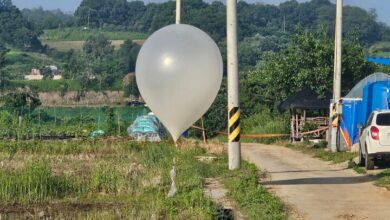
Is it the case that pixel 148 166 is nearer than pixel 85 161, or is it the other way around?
pixel 148 166

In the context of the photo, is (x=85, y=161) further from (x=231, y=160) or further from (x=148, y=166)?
(x=231, y=160)

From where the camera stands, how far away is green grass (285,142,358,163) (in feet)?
91.8

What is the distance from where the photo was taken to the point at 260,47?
4690 inches

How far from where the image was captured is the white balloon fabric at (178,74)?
16000 millimetres

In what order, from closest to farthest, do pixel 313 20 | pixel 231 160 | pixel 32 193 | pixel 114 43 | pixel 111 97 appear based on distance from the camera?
1. pixel 32 193
2. pixel 231 160
3. pixel 111 97
4. pixel 114 43
5. pixel 313 20

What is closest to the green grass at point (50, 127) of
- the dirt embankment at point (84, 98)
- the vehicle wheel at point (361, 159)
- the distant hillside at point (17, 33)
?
the vehicle wheel at point (361, 159)

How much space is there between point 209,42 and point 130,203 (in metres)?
3.39

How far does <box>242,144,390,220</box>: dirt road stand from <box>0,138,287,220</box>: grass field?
0.54 m

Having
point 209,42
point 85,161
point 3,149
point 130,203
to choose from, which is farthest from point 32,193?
point 3,149

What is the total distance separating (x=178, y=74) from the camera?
628 inches

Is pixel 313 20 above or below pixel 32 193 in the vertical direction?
above

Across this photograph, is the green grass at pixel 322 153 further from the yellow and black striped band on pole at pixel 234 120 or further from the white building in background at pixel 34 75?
the white building in background at pixel 34 75

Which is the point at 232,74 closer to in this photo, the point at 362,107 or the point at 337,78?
the point at 362,107

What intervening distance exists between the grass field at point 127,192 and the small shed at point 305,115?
15988 millimetres
